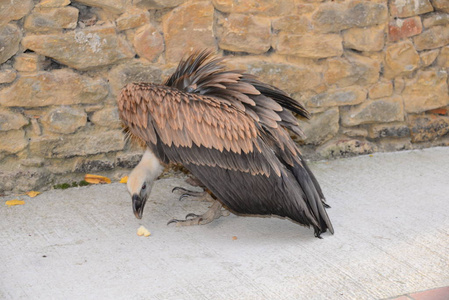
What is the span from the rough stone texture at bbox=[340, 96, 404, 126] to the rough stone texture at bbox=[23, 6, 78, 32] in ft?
7.55

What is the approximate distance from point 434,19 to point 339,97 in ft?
3.25

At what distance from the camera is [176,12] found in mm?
4555

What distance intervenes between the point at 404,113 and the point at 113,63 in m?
2.46

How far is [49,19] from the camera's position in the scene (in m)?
4.29

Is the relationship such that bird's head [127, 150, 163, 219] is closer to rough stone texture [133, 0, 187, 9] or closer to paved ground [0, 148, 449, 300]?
paved ground [0, 148, 449, 300]

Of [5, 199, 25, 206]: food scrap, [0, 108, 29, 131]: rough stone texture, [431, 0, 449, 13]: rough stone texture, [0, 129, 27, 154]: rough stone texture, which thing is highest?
[431, 0, 449, 13]: rough stone texture

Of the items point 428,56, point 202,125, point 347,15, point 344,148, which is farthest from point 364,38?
point 202,125

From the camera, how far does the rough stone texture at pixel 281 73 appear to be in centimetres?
481

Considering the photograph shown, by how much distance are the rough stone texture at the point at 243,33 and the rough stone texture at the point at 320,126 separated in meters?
0.75

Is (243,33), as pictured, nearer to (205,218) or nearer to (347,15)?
(347,15)

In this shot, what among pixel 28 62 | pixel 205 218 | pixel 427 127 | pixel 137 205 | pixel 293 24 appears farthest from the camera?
pixel 427 127

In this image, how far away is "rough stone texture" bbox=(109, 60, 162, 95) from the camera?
456 centimetres

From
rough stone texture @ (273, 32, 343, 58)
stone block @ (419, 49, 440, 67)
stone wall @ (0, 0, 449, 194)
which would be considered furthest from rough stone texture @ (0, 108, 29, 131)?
stone block @ (419, 49, 440, 67)

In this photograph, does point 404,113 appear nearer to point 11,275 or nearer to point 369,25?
point 369,25
